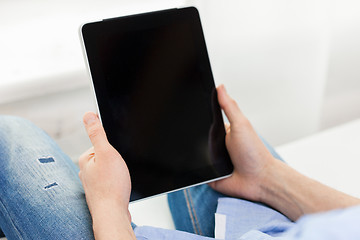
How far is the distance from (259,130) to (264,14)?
442 millimetres

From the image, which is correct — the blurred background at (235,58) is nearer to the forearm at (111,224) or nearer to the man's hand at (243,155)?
the man's hand at (243,155)

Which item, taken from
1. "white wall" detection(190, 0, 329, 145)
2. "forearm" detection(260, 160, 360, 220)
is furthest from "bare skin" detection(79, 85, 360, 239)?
"white wall" detection(190, 0, 329, 145)

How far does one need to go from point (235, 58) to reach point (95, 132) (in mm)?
751

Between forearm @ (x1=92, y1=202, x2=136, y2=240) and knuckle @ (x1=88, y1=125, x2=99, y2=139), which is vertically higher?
knuckle @ (x1=88, y1=125, x2=99, y2=139)

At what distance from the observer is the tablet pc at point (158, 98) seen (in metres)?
0.68

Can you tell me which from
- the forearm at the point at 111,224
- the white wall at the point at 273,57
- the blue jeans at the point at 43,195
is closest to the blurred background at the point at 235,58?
the white wall at the point at 273,57

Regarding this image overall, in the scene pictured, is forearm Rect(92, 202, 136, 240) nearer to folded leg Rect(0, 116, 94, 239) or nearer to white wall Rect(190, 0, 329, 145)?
folded leg Rect(0, 116, 94, 239)

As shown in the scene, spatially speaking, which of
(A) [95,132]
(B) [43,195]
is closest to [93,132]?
(A) [95,132]

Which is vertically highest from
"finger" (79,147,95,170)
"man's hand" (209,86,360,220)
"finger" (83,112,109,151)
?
"finger" (83,112,109,151)

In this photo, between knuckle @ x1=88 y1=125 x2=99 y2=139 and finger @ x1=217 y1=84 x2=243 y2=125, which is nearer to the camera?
knuckle @ x1=88 y1=125 x2=99 y2=139

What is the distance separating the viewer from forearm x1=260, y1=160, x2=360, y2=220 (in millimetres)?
676

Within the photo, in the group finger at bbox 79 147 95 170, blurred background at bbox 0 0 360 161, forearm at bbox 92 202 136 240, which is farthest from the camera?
blurred background at bbox 0 0 360 161

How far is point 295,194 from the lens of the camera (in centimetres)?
72

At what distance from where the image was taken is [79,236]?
588 millimetres
